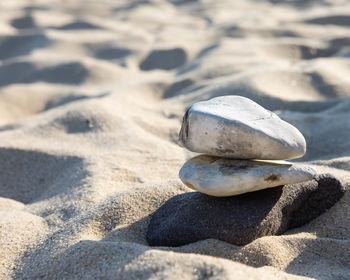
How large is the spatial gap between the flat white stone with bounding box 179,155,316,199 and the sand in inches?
7.6

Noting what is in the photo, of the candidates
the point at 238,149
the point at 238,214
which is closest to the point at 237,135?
the point at 238,149

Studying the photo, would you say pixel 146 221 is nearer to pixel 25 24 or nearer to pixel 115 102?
pixel 115 102

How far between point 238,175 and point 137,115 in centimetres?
180

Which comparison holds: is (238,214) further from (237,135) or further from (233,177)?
(237,135)

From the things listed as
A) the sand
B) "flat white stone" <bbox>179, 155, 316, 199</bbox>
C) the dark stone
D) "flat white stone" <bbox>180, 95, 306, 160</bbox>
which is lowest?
the sand

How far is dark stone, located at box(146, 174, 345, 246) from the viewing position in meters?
1.59

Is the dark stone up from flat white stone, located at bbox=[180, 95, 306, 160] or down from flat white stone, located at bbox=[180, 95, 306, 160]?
down

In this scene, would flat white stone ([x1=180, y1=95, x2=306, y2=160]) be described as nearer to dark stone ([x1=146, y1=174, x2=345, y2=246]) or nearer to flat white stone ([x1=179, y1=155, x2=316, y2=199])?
flat white stone ([x1=179, y1=155, x2=316, y2=199])

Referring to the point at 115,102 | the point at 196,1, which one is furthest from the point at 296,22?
the point at 115,102

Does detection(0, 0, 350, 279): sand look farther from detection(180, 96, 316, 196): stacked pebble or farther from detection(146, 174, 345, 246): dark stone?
detection(180, 96, 316, 196): stacked pebble

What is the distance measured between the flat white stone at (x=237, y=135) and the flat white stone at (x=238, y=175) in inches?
1.5

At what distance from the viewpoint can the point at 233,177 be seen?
62.6 inches

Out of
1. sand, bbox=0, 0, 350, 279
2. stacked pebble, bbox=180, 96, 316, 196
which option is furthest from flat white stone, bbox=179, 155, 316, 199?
sand, bbox=0, 0, 350, 279

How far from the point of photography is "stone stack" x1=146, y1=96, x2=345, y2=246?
1.59m
